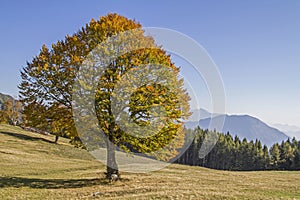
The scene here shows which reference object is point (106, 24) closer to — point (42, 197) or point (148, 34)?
point (148, 34)

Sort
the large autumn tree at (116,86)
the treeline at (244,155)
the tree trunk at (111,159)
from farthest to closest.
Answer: the treeline at (244,155) → the tree trunk at (111,159) → the large autumn tree at (116,86)

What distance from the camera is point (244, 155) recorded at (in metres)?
127

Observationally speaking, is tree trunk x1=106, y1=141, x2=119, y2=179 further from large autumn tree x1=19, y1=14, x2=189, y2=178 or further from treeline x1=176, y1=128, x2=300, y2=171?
treeline x1=176, y1=128, x2=300, y2=171

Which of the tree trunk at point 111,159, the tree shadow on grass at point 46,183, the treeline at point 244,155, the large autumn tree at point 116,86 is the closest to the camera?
the large autumn tree at point 116,86

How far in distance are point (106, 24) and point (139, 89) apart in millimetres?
6600

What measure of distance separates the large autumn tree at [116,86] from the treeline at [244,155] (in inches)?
3546

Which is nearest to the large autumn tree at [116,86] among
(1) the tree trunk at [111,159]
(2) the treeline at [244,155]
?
(1) the tree trunk at [111,159]

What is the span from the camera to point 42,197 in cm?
1992

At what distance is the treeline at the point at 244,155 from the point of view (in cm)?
11719

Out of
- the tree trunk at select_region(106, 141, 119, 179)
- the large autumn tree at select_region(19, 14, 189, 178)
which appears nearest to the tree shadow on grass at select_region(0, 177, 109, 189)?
the tree trunk at select_region(106, 141, 119, 179)

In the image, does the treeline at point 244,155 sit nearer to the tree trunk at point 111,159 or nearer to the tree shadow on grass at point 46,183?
the tree trunk at point 111,159

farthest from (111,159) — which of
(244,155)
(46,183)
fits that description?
(244,155)

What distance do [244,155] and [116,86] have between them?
118498 millimetres

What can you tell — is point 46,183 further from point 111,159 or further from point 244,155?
point 244,155
